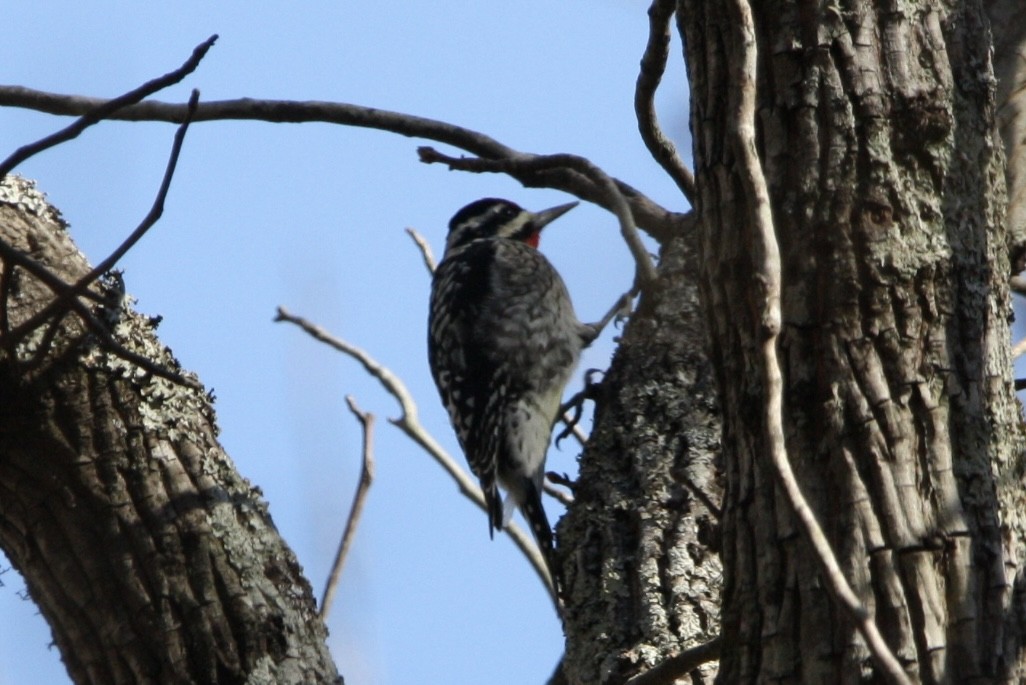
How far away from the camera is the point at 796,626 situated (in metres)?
1.75

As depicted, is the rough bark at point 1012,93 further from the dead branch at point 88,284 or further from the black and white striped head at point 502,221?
the black and white striped head at point 502,221

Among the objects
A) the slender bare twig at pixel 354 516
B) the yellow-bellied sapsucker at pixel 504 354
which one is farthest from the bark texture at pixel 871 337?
the yellow-bellied sapsucker at pixel 504 354

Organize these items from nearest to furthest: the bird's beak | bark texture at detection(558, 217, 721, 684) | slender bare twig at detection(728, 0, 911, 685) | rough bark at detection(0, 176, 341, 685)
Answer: slender bare twig at detection(728, 0, 911, 685) < rough bark at detection(0, 176, 341, 685) < bark texture at detection(558, 217, 721, 684) < the bird's beak

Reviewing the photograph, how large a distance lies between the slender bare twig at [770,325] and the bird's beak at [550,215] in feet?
13.9

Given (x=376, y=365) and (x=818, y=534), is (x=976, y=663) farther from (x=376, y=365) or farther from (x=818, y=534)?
(x=376, y=365)

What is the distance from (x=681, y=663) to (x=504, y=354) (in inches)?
136

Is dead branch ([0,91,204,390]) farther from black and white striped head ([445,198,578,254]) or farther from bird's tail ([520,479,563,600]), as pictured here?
black and white striped head ([445,198,578,254])

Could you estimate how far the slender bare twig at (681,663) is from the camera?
77.4 inches

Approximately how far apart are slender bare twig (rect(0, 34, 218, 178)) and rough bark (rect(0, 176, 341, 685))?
0.55 meters

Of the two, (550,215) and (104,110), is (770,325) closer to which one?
(104,110)

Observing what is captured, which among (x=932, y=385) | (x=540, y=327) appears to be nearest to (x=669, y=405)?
(x=932, y=385)

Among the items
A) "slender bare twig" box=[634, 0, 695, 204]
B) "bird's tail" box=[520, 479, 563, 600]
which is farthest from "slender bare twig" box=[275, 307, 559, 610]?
"slender bare twig" box=[634, 0, 695, 204]

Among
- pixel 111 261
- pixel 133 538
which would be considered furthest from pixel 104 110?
pixel 133 538

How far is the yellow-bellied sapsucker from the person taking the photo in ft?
16.2
